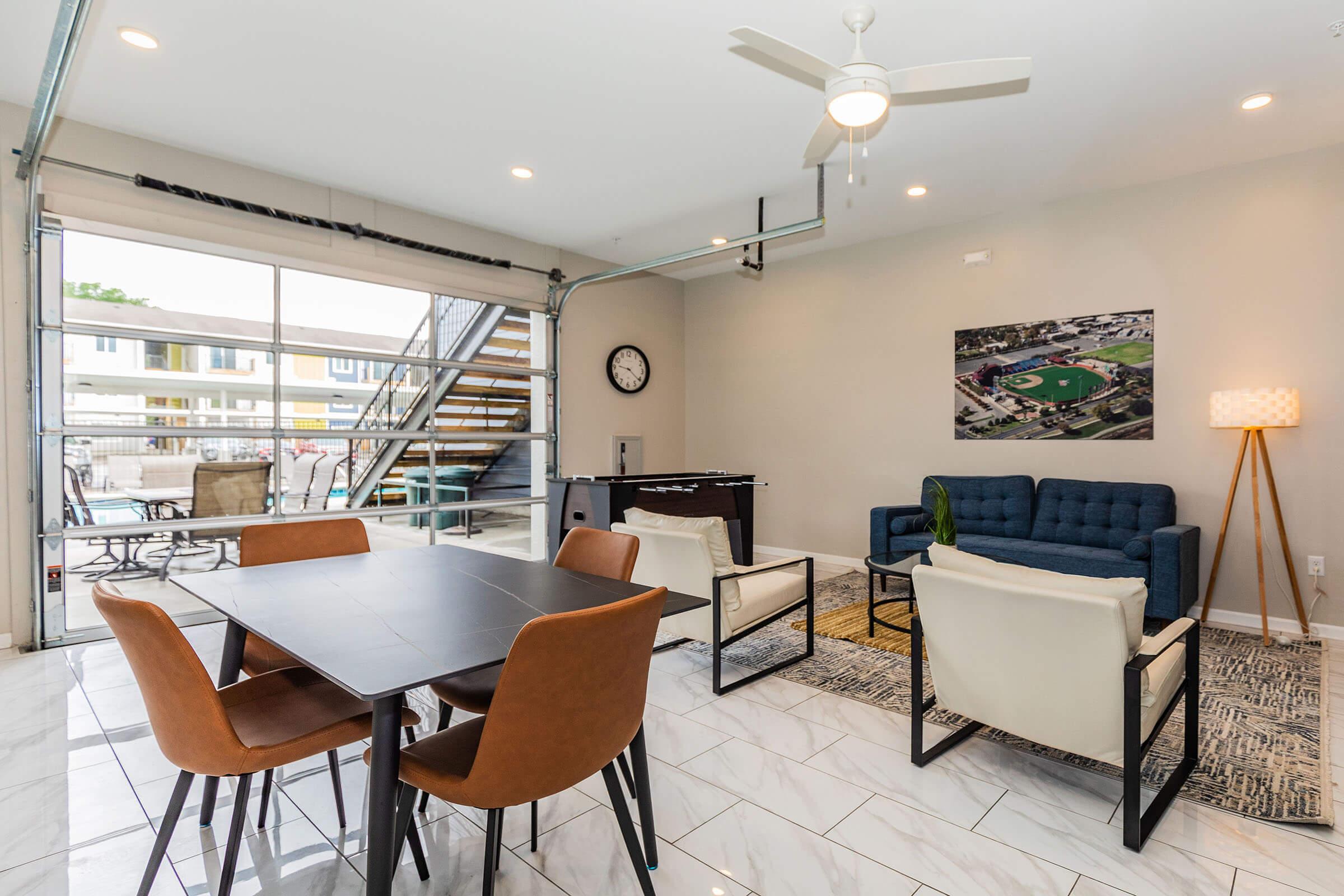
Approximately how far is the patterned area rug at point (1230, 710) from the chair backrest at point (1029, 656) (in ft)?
1.70

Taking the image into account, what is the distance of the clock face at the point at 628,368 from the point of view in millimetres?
6688

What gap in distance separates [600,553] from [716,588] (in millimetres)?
798

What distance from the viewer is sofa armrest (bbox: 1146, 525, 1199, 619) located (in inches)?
153

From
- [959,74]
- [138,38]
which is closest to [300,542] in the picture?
[138,38]

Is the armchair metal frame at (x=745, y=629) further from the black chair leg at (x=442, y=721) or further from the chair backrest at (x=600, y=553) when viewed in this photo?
the black chair leg at (x=442, y=721)

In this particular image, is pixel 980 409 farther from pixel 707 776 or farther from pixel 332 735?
pixel 332 735

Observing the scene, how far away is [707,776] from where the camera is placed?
2.39 m

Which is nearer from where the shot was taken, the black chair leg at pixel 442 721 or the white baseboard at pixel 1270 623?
the black chair leg at pixel 442 721

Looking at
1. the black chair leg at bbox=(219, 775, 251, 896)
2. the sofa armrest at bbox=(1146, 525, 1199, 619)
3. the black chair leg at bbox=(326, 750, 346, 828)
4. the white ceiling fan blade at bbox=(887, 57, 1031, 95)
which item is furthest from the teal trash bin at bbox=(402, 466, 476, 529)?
the sofa armrest at bbox=(1146, 525, 1199, 619)

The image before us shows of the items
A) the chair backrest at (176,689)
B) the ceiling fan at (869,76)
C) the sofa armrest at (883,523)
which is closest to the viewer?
the chair backrest at (176,689)

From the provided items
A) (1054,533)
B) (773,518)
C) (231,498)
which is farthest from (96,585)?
(773,518)

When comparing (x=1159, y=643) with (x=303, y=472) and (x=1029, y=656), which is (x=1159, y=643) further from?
(x=303, y=472)

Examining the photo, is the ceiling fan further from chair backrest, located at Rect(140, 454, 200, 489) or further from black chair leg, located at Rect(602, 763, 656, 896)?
chair backrest, located at Rect(140, 454, 200, 489)

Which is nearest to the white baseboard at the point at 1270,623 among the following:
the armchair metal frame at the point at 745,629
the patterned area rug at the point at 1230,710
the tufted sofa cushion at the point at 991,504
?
the patterned area rug at the point at 1230,710
